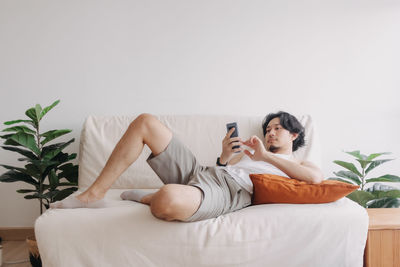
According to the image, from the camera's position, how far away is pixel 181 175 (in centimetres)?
181

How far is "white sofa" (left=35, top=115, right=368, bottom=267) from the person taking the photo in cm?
153

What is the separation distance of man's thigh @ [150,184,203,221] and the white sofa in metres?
0.07

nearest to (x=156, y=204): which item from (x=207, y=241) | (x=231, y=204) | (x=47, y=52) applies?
(x=207, y=241)

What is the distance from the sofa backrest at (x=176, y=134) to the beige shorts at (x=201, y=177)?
1.73ft

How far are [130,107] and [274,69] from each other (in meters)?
1.15

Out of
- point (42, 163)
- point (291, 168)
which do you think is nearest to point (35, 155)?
point (42, 163)

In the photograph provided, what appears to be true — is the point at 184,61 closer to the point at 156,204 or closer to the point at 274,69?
the point at 274,69

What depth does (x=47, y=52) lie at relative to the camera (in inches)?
109

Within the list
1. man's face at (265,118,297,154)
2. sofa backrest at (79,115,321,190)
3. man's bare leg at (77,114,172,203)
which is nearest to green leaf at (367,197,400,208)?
sofa backrest at (79,115,321,190)

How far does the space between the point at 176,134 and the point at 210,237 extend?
1.03 m

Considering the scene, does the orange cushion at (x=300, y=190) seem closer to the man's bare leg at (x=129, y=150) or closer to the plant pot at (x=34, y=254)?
the man's bare leg at (x=129, y=150)

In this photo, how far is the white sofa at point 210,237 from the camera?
5.02 ft

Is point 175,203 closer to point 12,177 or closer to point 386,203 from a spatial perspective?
point 12,177

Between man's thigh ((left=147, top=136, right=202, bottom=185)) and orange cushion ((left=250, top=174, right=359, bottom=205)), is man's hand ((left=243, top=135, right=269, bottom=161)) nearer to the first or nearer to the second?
orange cushion ((left=250, top=174, right=359, bottom=205))
